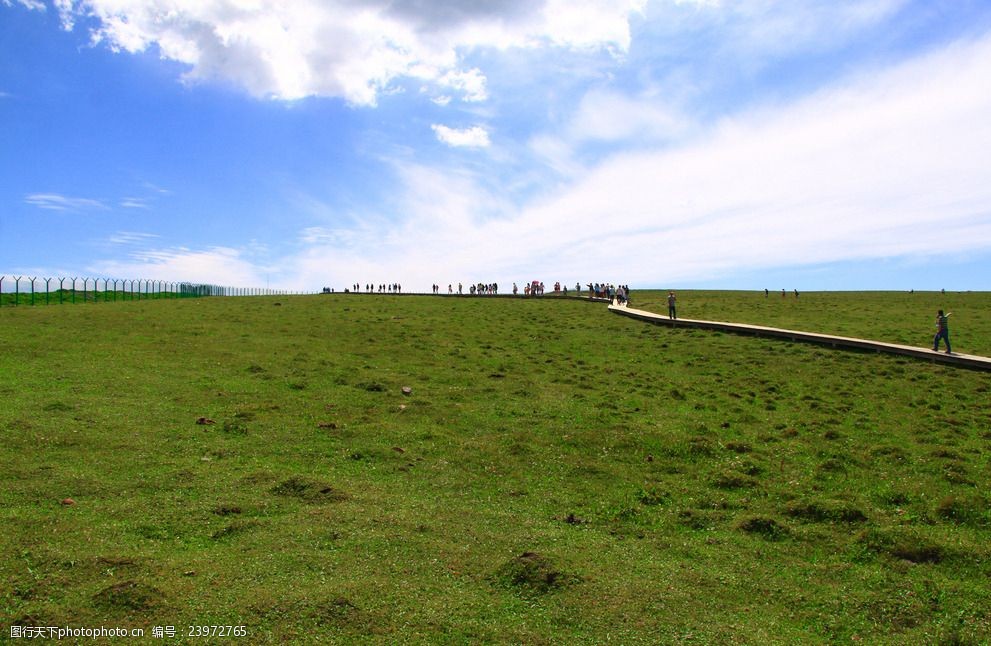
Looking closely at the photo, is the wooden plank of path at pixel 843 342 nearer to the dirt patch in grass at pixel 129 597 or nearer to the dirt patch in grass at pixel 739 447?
the dirt patch in grass at pixel 739 447

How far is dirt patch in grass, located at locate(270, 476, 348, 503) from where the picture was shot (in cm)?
1102

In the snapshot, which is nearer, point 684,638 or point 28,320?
point 684,638

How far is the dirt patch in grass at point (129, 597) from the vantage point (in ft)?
23.1

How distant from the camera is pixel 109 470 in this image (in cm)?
1159

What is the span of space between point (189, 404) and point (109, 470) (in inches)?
212

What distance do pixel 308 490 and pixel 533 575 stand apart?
513cm

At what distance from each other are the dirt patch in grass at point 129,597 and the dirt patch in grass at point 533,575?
14.7ft

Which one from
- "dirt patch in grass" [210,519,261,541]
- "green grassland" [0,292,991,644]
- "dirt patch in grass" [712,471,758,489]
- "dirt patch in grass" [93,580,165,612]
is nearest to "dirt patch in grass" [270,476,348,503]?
"green grassland" [0,292,991,644]

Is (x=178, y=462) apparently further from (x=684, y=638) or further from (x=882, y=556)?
(x=882, y=556)

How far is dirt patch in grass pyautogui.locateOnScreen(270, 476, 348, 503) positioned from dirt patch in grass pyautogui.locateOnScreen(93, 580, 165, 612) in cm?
366

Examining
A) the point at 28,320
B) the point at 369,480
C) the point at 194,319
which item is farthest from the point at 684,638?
the point at 28,320

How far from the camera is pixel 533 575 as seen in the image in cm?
839

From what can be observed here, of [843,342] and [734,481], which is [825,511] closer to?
[734,481]

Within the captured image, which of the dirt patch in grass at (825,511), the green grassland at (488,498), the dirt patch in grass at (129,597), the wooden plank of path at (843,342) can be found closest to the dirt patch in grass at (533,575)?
the green grassland at (488,498)
